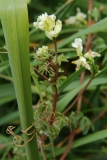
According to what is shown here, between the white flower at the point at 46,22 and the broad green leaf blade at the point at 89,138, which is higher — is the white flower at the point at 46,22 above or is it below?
above

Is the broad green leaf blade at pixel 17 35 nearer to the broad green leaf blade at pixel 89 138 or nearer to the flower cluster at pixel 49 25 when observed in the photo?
the flower cluster at pixel 49 25

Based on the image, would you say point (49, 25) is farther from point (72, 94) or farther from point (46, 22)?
point (72, 94)

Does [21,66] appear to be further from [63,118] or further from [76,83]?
[76,83]

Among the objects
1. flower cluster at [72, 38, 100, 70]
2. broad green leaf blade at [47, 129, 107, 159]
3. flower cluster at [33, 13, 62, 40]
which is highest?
flower cluster at [33, 13, 62, 40]

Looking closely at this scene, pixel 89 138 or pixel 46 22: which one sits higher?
pixel 46 22

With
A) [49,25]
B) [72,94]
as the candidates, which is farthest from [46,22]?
[72,94]

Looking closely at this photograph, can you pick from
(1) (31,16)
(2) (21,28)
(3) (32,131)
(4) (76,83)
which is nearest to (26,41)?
(2) (21,28)

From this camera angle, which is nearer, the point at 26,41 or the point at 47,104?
the point at 26,41

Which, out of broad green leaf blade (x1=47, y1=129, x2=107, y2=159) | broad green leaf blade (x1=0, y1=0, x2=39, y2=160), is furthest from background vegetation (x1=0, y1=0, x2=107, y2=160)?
broad green leaf blade (x1=0, y1=0, x2=39, y2=160)

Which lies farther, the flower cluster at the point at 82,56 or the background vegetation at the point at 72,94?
the background vegetation at the point at 72,94

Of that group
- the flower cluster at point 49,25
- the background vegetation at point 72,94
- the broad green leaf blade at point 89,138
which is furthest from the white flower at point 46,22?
the broad green leaf blade at point 89,138

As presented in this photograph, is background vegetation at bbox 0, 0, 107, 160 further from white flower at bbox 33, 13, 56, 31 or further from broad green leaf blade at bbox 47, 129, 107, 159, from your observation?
white flower at bbox 33, 13, 56, 31
